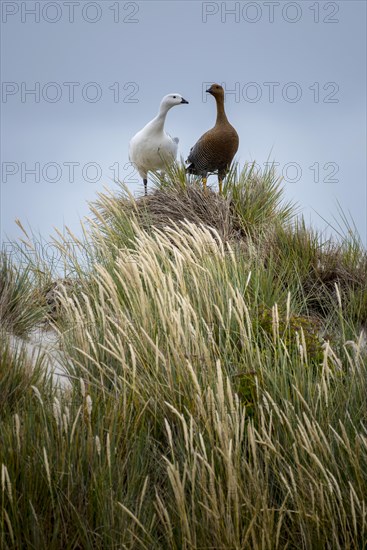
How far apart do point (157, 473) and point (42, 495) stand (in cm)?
77

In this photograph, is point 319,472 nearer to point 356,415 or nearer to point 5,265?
point 356,415

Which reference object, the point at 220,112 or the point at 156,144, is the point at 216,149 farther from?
the point at 156,144

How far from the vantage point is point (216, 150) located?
10.9 metres

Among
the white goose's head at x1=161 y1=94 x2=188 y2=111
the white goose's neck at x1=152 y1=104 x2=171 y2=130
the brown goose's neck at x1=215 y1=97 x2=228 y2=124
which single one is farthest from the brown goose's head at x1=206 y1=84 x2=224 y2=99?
the white goose's neck at x1=152 y1=104 x2=171 y2=130

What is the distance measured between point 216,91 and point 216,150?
43.0 inches

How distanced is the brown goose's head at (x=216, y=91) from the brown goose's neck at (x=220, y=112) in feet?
0.13

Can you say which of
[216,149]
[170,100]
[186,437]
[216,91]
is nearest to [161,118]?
[170,100]

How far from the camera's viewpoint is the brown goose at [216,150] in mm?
10977

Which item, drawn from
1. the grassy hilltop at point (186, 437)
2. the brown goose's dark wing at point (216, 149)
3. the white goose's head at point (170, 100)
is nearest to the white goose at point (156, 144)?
the white goose's head at point (170, 100)

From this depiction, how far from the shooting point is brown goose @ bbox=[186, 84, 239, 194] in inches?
432

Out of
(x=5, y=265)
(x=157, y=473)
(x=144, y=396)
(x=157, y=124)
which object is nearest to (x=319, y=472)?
(x=157, y=473)

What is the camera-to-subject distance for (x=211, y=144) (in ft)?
36.0

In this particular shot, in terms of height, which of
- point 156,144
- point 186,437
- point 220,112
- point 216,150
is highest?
point 220,112

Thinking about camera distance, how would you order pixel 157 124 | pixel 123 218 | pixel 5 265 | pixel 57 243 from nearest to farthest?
pixel 57 243 → pixel 5 265 → pixel 123 218 → pixel 157 124
